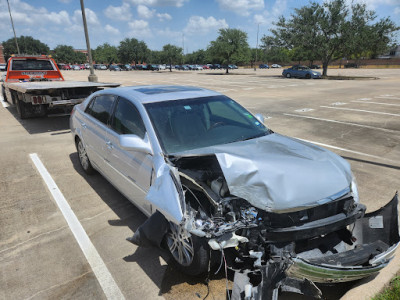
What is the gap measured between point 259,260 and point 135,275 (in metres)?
1.41

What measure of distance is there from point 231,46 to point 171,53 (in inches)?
828

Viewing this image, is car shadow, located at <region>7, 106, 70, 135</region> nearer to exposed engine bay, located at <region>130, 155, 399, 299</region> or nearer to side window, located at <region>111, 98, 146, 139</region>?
side window, located at <region>111, 98, 146, 139</region>

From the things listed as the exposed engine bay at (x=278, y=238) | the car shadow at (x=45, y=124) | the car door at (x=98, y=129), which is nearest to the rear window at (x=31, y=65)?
the car shadow at (x=45, y=124)

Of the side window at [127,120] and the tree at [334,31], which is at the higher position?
the tree at [334,31]

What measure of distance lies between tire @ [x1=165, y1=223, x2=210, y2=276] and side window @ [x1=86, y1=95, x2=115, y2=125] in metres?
2.09

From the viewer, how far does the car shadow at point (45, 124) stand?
905cm

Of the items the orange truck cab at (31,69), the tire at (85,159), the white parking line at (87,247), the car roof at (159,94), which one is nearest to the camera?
the white parking line at (87,247)

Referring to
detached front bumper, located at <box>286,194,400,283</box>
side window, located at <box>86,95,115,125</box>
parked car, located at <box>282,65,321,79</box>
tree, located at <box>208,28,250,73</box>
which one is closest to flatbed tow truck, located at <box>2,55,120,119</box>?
side window, located at <box>86,95,115,125</box>

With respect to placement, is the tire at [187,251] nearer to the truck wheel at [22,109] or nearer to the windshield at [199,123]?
the windshield at [199,123]

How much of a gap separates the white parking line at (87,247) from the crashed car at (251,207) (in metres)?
0.57

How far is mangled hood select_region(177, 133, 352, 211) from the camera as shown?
7.72 ft

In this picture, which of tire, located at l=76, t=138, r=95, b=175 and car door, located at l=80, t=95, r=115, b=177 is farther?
tire, located at l=76, t=138, r=95, b=175

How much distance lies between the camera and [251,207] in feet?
8.10

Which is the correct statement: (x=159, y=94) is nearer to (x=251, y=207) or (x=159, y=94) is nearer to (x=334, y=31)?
(x=251, y=207)
